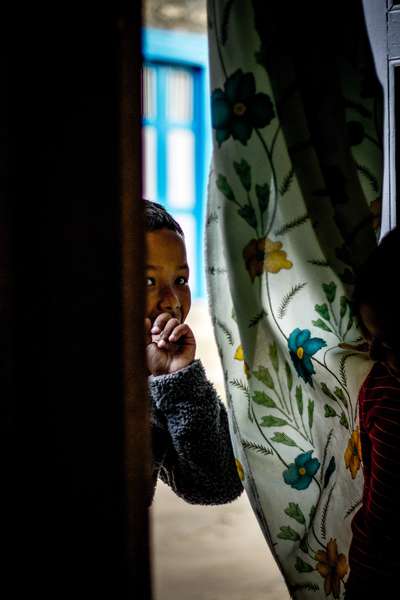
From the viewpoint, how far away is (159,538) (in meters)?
2.52

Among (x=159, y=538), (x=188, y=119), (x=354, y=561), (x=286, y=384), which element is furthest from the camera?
(x=188, y=119)

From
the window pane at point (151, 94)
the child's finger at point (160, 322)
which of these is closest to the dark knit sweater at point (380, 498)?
the child's finger at point (160, 322)

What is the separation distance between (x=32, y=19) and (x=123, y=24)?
0.26 feet

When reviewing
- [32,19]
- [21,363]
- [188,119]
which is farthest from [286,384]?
[188,119]

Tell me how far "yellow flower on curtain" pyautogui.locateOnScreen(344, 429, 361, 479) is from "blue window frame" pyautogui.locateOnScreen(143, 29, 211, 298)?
15.9ft

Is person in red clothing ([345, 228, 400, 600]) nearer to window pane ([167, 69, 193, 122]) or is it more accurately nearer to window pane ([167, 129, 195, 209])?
window pane ([167, 129, 195, 209])

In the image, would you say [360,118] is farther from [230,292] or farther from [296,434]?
[296,434]

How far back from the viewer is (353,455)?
3.51 feet

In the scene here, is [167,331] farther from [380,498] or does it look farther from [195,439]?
[380,498]

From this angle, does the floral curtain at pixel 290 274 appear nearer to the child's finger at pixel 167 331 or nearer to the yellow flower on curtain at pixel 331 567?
the yellow flower on curtain at pixel 331 567

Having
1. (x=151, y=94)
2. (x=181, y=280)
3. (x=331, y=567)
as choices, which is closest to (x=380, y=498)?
(x=331, y=567)

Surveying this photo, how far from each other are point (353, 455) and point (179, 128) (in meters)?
5.32

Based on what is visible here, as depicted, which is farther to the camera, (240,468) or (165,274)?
(165,274)

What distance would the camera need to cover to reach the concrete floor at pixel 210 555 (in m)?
2.12
